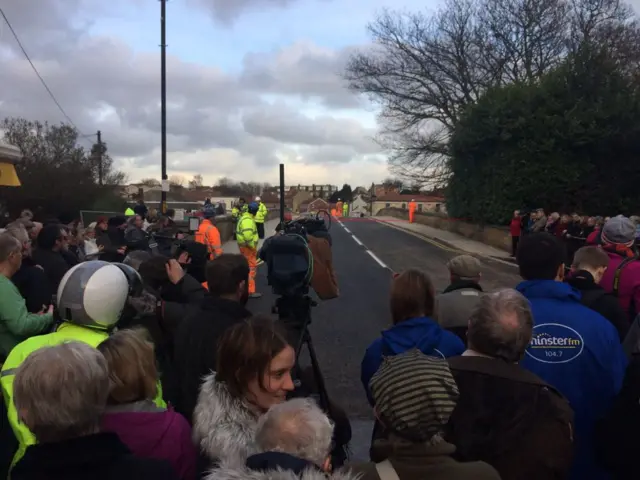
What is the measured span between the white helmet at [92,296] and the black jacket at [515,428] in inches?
67.3

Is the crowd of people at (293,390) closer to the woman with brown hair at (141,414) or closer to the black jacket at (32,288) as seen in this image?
the woman with brown hair at (141,414)

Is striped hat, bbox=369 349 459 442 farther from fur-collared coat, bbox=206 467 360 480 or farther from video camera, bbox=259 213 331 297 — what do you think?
video camera, bbox=259 213 331 297

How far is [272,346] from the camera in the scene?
2449 millimetres

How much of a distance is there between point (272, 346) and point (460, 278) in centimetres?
263

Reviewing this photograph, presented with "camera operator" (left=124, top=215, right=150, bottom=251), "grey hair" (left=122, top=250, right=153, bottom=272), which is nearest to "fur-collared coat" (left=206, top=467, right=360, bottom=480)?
"grey hair" (left=122, top=250, right=153, bottom=272)

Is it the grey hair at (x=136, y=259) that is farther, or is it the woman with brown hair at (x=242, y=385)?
the grey hair at (x=136, y=259)

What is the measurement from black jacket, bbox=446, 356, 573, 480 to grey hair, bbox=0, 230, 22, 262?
3.35 m

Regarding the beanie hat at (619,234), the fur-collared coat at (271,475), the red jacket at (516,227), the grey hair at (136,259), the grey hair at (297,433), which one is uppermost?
the beanie hat at (619,234)

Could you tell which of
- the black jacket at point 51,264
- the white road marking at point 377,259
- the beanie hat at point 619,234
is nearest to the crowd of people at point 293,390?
the beanie hat at point 619,234

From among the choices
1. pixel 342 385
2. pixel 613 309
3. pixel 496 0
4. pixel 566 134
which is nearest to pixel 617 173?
pixel 566 134

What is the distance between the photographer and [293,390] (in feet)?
8.77

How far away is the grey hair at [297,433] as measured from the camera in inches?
73.4

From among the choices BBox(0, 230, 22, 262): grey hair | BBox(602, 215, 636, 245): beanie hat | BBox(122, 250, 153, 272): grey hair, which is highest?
BBox(602, 215, 636, 245): beanie hat

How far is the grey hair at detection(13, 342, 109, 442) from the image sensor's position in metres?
1.93
